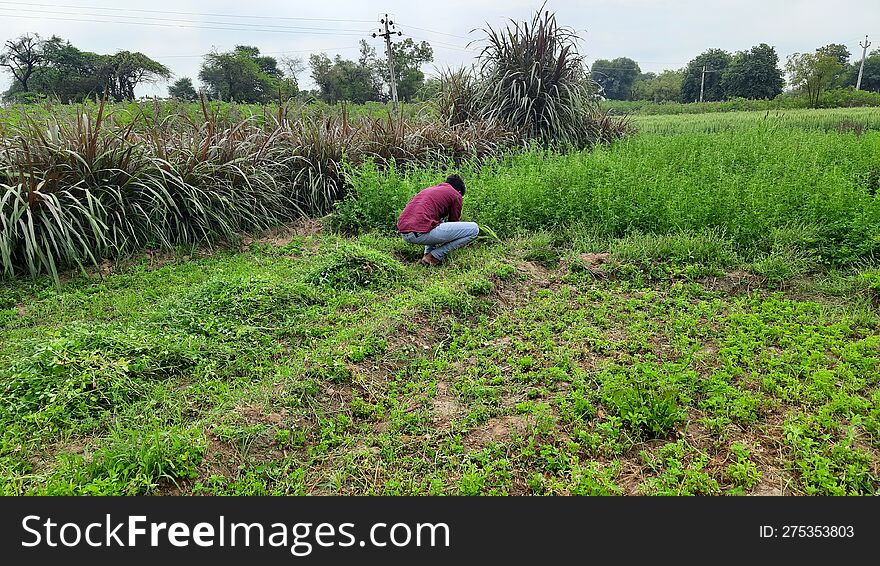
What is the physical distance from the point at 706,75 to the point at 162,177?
165 ft

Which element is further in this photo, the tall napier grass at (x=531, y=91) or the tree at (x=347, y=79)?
the tree at (x=347, y=79)

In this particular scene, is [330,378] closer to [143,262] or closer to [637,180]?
[143,262]

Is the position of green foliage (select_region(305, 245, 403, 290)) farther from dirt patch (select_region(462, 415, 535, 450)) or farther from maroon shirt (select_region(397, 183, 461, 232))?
dirt patch (select_region(462, 415, 535, 450))

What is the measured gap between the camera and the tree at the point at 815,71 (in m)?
26.2

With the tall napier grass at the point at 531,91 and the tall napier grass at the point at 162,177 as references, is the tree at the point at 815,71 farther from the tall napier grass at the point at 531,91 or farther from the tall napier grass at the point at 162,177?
the tall napier grass at the point at 162,177

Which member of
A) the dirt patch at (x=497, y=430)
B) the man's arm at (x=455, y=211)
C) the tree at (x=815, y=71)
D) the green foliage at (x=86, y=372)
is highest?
the tree at (x=815, y=71)

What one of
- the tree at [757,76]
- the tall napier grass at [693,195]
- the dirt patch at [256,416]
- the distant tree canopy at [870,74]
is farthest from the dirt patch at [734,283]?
the distant tree canopy at [870,74]

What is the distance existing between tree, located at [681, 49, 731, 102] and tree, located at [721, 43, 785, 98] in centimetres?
498

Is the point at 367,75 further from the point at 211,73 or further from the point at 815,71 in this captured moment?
the point at 815,71

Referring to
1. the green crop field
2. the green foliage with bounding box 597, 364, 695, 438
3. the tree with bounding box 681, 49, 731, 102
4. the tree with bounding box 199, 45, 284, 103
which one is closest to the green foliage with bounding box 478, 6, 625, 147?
the green crop field

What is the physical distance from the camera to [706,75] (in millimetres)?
45188

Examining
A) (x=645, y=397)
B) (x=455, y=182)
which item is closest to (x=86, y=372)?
(x=645, y=397)

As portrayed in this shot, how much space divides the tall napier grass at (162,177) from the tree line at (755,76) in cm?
2377

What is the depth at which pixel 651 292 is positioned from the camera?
13.9 ft
